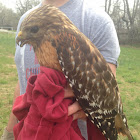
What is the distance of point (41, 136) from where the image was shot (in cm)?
140

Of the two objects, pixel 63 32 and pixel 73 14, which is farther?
pixel 73 14

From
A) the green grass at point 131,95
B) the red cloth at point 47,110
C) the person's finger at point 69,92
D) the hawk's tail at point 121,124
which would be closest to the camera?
the red cloth at point 47,110

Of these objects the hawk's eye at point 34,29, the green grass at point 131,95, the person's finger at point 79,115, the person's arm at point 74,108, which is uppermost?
the hawk's eye at point 34,29

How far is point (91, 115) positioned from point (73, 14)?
38.8 inches

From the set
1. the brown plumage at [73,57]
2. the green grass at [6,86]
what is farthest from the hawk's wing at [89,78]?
the green grass at [6,86]

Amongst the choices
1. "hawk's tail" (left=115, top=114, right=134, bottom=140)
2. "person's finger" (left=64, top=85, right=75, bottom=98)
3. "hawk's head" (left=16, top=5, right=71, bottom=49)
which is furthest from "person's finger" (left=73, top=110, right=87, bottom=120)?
"hawk's head" (left=16, top=5, right=71, bottom=49)

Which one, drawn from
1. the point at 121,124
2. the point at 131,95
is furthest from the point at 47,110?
the point at 131,95

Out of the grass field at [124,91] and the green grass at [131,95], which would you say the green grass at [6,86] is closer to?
the grass field at [124,91]

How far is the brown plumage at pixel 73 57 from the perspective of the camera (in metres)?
1.44

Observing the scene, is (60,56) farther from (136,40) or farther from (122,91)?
(136,40)

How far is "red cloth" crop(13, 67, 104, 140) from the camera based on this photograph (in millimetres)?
1381

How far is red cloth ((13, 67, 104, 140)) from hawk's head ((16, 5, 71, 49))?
0.81 ft

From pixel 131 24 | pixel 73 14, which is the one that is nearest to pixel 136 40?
pixel 131 24

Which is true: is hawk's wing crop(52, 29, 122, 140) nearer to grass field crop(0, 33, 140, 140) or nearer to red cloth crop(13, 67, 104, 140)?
red cloth crop(13, 67, 104, 140)
